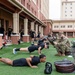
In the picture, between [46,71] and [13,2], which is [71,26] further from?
[46,71]

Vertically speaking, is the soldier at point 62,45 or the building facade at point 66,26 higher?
the building facade at point 66,26

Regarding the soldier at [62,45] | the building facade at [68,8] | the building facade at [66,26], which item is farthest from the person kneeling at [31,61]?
the building facade at [68,8]

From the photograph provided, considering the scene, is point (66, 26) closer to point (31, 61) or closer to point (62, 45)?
point (62, 45)

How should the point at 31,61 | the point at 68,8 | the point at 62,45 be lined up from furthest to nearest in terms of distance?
the point at 68,8 → the point at 62,45 → the point at 31,61

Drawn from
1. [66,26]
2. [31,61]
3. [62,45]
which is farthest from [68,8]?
[31,61]

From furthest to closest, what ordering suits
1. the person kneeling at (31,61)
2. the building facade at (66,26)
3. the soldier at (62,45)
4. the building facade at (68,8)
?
the building facade at (68,8) → the building facade at (66,26) → the soldier at (62,45) → the person kneeling at (31,61)

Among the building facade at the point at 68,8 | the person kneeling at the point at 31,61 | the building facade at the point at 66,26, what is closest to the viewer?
the person kneeling at the point at 31,61

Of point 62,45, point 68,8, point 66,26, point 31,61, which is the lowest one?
point 31,61

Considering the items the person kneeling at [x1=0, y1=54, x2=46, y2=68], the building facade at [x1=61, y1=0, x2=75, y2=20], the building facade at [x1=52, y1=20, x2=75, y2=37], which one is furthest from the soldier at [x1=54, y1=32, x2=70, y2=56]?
the building facade at [x1=61, y1=0, x2=75, y2=20]

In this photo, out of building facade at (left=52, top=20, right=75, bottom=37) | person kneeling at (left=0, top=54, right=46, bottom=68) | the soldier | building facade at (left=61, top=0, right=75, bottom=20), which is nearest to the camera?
person kneeling at (left=0, top=54, right=46, bottom=68)

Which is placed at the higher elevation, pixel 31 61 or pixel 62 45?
pixel 62 45

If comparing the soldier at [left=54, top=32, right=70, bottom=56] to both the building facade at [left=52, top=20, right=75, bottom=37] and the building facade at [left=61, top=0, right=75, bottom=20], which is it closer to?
the building facade at [left=52, top=20, right=75, bottom=37]

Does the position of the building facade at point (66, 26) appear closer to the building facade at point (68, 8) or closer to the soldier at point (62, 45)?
the building facade at point (68, 8)

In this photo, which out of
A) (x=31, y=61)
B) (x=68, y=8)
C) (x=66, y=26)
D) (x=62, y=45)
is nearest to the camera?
(x=31, y=61)
